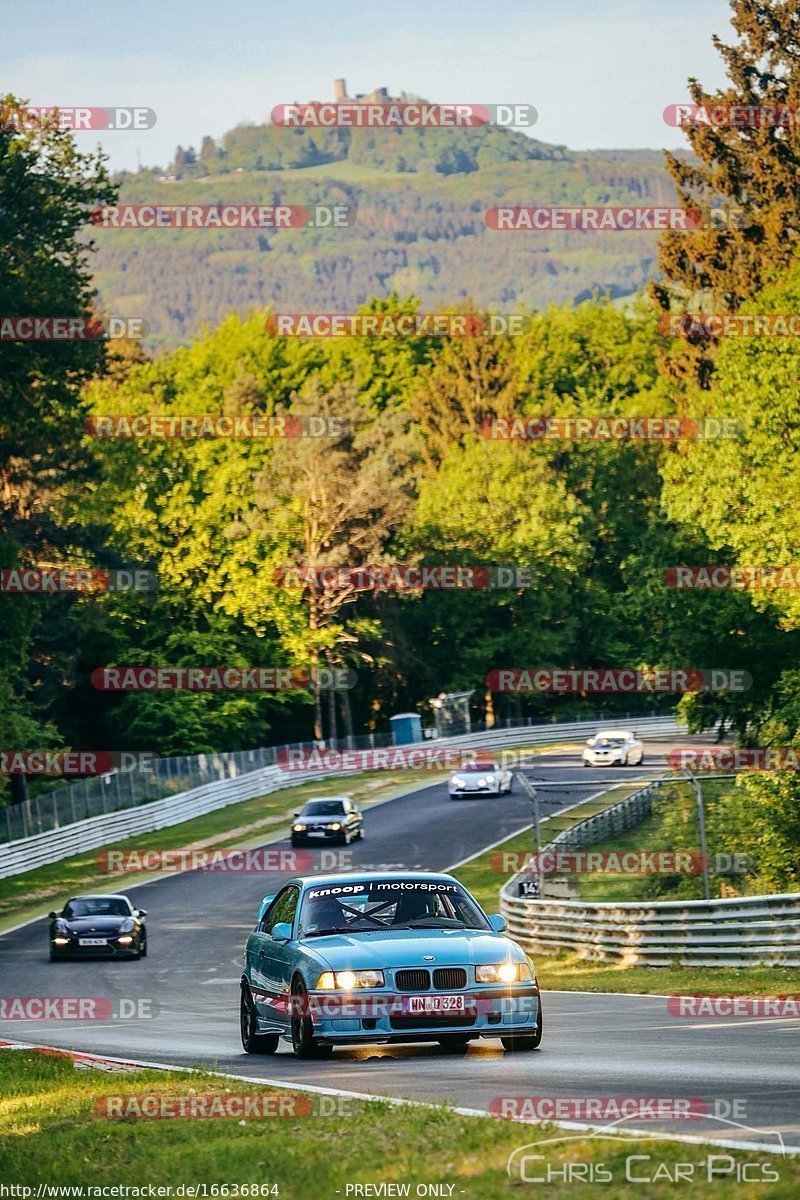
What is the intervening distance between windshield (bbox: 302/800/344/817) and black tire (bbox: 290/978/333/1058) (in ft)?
121

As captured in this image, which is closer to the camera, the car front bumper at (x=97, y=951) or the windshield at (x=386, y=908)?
the windshield at (x=386, y=908)

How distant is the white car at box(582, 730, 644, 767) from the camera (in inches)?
2598

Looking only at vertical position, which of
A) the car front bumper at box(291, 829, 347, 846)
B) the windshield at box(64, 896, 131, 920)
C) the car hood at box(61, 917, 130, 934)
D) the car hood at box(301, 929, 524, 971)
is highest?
the car hood at box(301, 929, 524, 971)

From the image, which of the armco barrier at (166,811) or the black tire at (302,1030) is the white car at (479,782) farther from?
the black tire at (302,1030)

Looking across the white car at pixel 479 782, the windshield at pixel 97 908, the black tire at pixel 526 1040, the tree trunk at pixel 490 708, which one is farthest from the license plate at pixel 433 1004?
the tree trunk at pixel 490 708

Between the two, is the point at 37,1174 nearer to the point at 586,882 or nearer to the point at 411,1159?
the point at 411,1159

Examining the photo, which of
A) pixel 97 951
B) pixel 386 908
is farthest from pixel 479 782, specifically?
pixel 386 908

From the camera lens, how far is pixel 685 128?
190 ft

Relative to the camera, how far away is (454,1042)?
43.9 ft

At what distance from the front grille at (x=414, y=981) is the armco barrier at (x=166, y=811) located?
35.8 meters

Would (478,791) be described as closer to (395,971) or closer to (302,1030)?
(302,1030)

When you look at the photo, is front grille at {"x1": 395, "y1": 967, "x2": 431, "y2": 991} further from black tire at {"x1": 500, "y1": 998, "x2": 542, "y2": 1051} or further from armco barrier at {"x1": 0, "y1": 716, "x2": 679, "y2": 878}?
armco barrier at {"x1": 0, "y1": 716, "x2": 679, "y2": 878}

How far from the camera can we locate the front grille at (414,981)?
498 inches

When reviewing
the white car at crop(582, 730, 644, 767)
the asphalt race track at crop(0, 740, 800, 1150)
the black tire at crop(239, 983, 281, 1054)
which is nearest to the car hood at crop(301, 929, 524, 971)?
the asphalt race track at crop(0, 740, 800, 1150)
